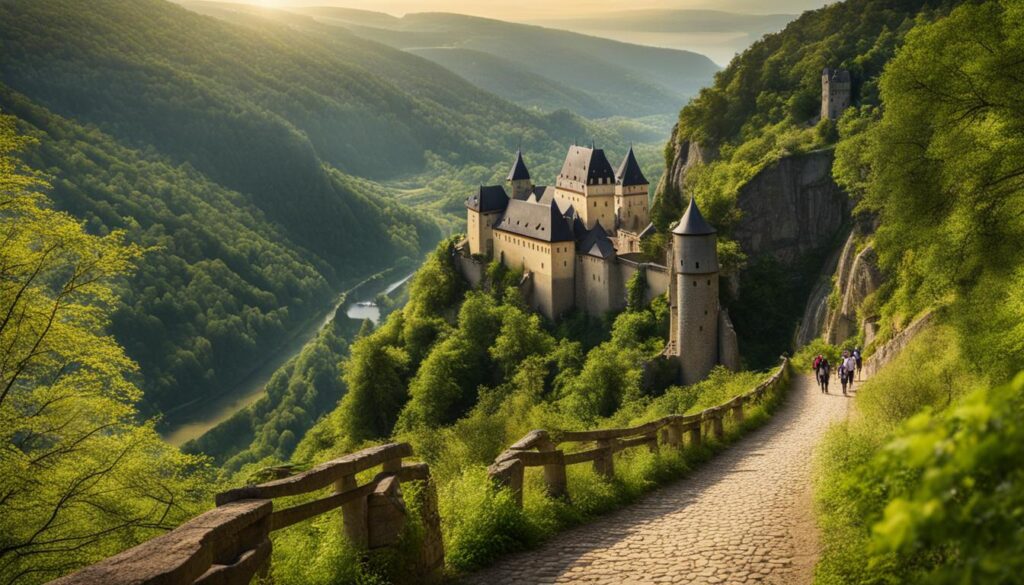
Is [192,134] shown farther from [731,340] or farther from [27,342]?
[27,342]

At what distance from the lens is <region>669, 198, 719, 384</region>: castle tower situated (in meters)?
43.8

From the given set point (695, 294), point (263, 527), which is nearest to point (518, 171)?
point (695, 294)

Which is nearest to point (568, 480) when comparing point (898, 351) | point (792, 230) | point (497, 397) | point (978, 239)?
point (978, 239)

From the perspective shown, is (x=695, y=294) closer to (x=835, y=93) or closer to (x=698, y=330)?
(x=698, y=330)

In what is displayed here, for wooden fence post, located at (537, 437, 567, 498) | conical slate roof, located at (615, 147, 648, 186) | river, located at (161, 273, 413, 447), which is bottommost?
river, located at (161, 273, 413, 447)

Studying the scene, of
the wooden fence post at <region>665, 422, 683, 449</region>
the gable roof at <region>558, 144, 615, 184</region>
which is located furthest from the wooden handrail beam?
the gable roof at <region>558, 144, 615, 184</region>

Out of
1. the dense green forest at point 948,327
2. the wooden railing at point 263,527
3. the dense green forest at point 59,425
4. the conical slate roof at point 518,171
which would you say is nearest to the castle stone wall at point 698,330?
the dense green forest at point 948,327

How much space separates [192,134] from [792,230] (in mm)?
131376

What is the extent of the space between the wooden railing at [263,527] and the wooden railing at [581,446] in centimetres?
174

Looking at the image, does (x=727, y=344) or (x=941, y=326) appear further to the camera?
(x=727, y=344)

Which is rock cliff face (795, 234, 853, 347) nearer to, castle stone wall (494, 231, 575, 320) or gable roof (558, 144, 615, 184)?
castle stone wall (494, 231, 575, 320)

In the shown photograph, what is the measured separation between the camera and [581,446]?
44.9 feet

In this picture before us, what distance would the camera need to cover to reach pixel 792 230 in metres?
53.4

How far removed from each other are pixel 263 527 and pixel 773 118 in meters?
64.2
